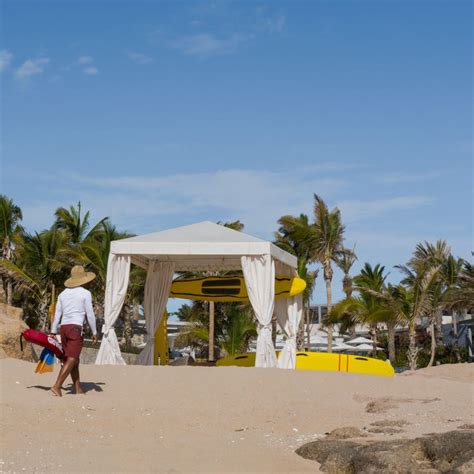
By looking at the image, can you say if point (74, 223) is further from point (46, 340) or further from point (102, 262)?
point (46, 340)

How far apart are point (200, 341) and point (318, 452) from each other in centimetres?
2712

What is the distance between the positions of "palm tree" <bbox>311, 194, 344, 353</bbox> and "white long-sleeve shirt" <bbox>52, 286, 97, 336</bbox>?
28.0 meters

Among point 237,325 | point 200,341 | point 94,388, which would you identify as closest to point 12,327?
point 94,388

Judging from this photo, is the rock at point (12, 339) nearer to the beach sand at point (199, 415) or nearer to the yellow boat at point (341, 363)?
the beach sand at point (199, 415)

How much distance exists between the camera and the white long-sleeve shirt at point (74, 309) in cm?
849

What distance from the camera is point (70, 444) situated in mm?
6617

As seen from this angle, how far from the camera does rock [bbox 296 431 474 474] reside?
5598 mm

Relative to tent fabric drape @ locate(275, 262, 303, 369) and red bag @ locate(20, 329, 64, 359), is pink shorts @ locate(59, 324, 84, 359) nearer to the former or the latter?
red bag @ locate(20, 329, 64, 359)

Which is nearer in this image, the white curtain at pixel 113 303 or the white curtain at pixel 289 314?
the white curtain at pixel 113 303

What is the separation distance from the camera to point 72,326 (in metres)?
8.46

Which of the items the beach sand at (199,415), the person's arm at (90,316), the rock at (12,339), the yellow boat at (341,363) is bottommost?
the beach sand at (199,415)

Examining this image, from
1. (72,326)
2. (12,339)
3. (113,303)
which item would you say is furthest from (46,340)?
(113,303)

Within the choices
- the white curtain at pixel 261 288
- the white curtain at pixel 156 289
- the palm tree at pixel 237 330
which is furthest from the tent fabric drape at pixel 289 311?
the palm tree at pixel 237 330

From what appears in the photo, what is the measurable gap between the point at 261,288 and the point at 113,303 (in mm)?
2964
